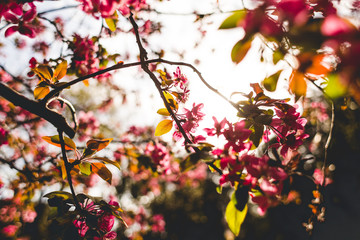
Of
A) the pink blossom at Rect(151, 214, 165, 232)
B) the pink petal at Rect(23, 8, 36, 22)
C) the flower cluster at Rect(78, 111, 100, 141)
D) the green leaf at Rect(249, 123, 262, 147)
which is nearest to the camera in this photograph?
the green leaf at Rect(249, 123, 262, 147)

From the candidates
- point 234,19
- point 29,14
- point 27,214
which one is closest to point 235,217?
point 234,19

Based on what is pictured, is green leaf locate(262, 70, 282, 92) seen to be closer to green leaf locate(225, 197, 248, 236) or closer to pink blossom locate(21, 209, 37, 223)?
green leaf locate(225, 197, 248, 236)

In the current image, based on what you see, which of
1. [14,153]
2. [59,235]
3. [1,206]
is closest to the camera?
[59,235]

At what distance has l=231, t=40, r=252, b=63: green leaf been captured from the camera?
2.01 ft

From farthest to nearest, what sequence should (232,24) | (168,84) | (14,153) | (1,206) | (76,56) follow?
(14,153) < (1,206) < (76,56) < (168,84) < (232,24)

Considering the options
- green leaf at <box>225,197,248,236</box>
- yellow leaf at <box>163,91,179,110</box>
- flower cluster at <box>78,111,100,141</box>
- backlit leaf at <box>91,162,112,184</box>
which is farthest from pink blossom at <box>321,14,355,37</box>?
flower cluster at <box>78,111,100,141</box>

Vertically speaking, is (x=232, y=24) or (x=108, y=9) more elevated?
(x=108, y=9)

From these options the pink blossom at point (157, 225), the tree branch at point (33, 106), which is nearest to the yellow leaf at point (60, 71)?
the tree branch at point (33, 106)

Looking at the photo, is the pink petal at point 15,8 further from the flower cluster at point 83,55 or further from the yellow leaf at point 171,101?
the flower cluster at point 83,55

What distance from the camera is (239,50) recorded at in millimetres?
632

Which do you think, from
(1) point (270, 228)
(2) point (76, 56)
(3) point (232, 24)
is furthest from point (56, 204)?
(1) point (270, 228)

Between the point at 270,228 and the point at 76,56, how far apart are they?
1301cm

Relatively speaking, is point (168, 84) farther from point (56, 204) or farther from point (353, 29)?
point (353, 29)

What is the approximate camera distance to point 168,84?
1234 millimetres
